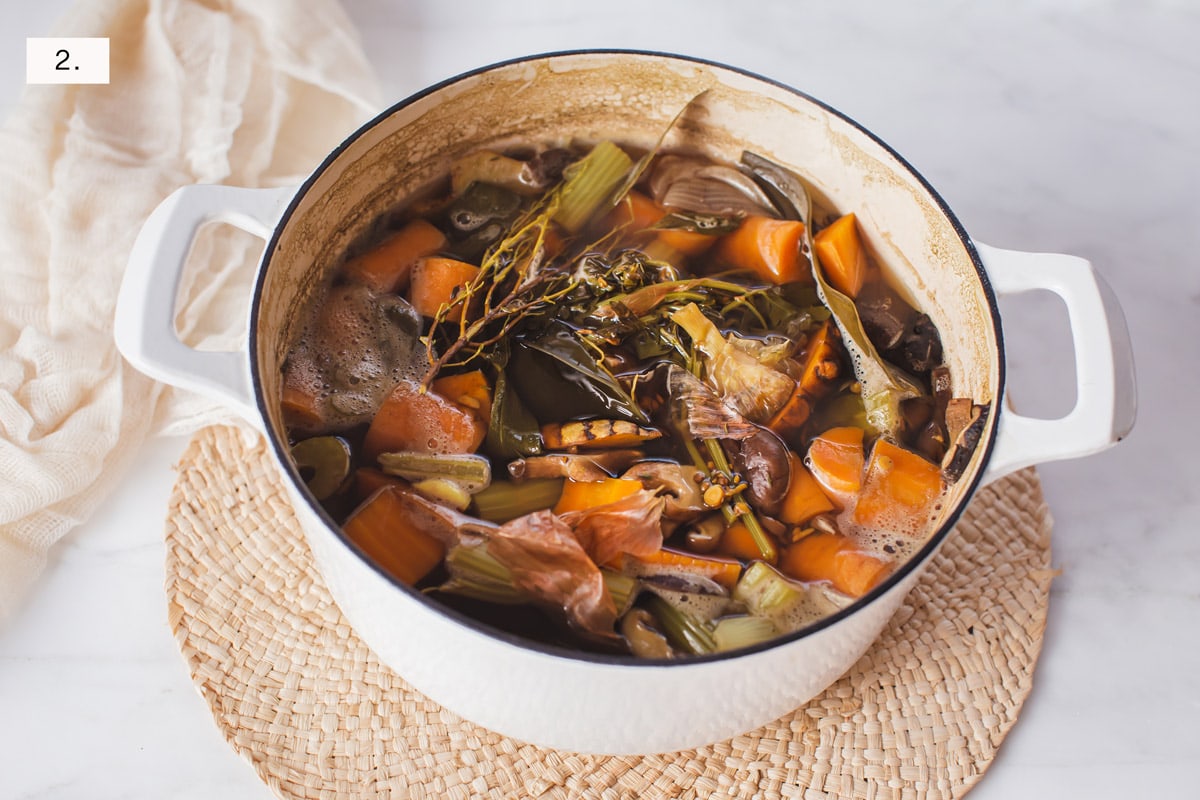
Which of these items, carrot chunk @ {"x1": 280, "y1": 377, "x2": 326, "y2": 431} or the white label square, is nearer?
carrot chunk @ {"x1": 280, "y1": 377, "x2": 326, "y2": 431}

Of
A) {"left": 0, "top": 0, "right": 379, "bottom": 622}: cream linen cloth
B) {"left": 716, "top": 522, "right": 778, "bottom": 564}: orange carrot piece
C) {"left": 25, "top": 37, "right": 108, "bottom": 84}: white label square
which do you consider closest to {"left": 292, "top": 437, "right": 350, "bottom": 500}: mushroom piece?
{"left": 0, "top": 0, "right": 379, "bottom": 622}: cream linen cloth

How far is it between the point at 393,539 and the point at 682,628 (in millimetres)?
306

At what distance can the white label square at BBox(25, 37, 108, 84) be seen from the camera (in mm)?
1610

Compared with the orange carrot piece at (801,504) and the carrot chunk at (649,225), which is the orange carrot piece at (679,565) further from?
the carrot chunk at (649,225)

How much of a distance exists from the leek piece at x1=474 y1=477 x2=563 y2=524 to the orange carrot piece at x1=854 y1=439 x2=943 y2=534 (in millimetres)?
327

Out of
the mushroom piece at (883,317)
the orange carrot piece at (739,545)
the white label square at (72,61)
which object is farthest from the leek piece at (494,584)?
the white label square at (72,61)

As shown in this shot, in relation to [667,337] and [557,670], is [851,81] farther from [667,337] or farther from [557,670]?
[557,670]

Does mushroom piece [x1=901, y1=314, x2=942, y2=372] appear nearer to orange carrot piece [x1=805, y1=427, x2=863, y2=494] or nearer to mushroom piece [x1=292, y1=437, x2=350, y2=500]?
orange carrot piece [x1=805, y1=427, x2=863, y2=494]

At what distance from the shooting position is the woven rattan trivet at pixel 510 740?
3.90ft

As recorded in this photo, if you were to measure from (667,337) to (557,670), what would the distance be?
1.58 feet

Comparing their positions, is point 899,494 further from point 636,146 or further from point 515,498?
point 636,146

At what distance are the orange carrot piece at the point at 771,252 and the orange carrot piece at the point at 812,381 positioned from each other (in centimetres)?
10

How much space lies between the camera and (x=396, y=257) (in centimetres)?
135

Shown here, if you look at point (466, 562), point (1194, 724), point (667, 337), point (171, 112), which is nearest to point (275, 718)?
point (466, 562)
